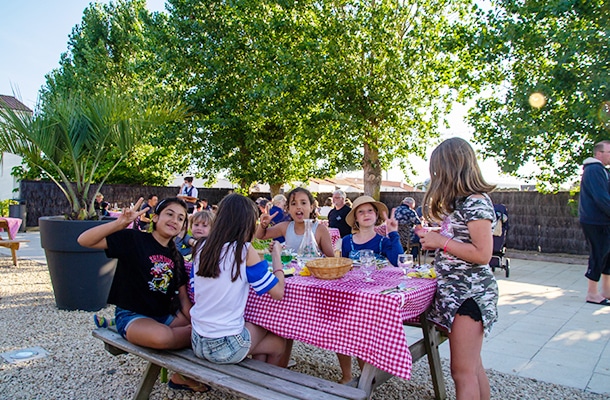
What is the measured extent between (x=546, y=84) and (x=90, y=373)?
9.99m

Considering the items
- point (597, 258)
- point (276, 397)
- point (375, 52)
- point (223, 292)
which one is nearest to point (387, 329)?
point (276, 397)

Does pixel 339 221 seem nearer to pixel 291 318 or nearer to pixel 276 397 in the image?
pixel 291 318

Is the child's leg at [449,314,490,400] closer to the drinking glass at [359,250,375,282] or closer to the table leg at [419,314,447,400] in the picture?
the drinking glass at [359,250,375,282]

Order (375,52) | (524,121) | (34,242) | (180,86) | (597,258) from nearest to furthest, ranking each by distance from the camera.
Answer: (597,258), (524,121), (34,242), (375,52), (180,86)

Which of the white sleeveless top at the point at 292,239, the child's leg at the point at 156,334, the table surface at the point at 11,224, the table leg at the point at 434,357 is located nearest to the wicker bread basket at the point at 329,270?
the table leg at the point at 434,357

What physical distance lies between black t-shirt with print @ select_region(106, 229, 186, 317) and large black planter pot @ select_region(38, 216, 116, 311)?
258 cm

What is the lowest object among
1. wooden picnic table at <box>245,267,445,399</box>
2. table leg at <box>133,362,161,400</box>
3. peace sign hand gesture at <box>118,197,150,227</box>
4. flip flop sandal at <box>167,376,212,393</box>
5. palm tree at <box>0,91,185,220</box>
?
flip flop sandal at <box>167,376,212,393</box>

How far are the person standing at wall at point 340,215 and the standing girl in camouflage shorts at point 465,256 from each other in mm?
5248

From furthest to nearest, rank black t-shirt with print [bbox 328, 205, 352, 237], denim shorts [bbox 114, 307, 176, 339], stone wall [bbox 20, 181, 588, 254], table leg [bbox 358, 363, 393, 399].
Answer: stone wall [bbox 20, 181, 588, 254] < black t-shirt with print [bbox 328, 205, 352, 237] < denim shorts [bbox 114, 307, 176, 339] < table leg [bbox 358, 363, 393, 399]

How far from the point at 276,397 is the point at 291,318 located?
1.91ft

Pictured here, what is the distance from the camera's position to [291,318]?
2.71 metres

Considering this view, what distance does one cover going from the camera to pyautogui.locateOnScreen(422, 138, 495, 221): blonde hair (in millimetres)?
2359

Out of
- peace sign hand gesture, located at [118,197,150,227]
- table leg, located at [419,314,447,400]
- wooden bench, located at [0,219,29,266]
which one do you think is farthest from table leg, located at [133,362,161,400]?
wooden bench, located at [0,219,29,266]

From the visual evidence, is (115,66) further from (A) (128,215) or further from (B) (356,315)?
(B) (356,315)
